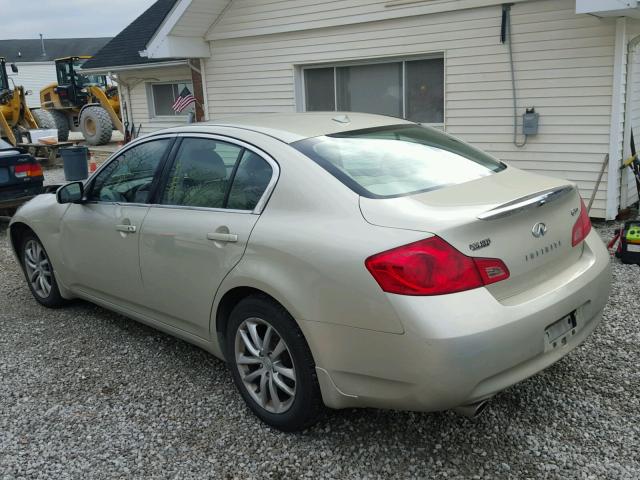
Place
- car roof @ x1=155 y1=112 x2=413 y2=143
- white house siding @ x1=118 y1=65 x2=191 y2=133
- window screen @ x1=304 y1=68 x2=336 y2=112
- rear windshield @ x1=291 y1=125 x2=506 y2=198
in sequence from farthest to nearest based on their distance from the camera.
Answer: white house siding @ x1=118 y1=65 x2=191 y2=133
window screen @ x1=304 y1=68 x2=336 y2=112
car roof @ x1=155 y1=112 x2=413 y2=143
rear windshield @ x1=291 y1=125 x2=506 y2=198

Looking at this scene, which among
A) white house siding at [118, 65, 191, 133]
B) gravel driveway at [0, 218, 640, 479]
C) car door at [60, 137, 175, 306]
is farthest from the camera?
white house siding at [118, 65, 191, 133]

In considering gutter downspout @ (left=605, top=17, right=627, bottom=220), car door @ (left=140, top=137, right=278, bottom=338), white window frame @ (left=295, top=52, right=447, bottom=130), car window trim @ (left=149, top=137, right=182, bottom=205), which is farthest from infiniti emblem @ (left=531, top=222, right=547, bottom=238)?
white window frame @ (left=295, top=52, right=447, bottom=130)

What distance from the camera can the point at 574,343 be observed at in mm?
2977

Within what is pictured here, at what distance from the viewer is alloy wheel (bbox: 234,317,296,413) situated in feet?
10.1

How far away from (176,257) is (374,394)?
1.49m

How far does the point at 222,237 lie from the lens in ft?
10.7

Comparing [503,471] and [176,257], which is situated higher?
[176,257]

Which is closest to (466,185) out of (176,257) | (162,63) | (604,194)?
(176,257)

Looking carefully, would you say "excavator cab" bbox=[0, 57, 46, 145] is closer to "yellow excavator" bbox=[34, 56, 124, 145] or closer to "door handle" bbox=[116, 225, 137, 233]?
"yellow excavator" bbox=[34, 56, 124, 145]

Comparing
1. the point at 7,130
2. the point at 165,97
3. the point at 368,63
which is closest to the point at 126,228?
the point at 368,63

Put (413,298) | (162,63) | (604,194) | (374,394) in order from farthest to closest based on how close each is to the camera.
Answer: (162,63) → (604,194) → (374,394) → (413,298)

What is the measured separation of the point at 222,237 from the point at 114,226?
119 centimetres

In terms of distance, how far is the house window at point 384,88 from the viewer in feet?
29.6

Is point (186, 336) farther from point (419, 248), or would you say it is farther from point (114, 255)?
point (419, 248)
